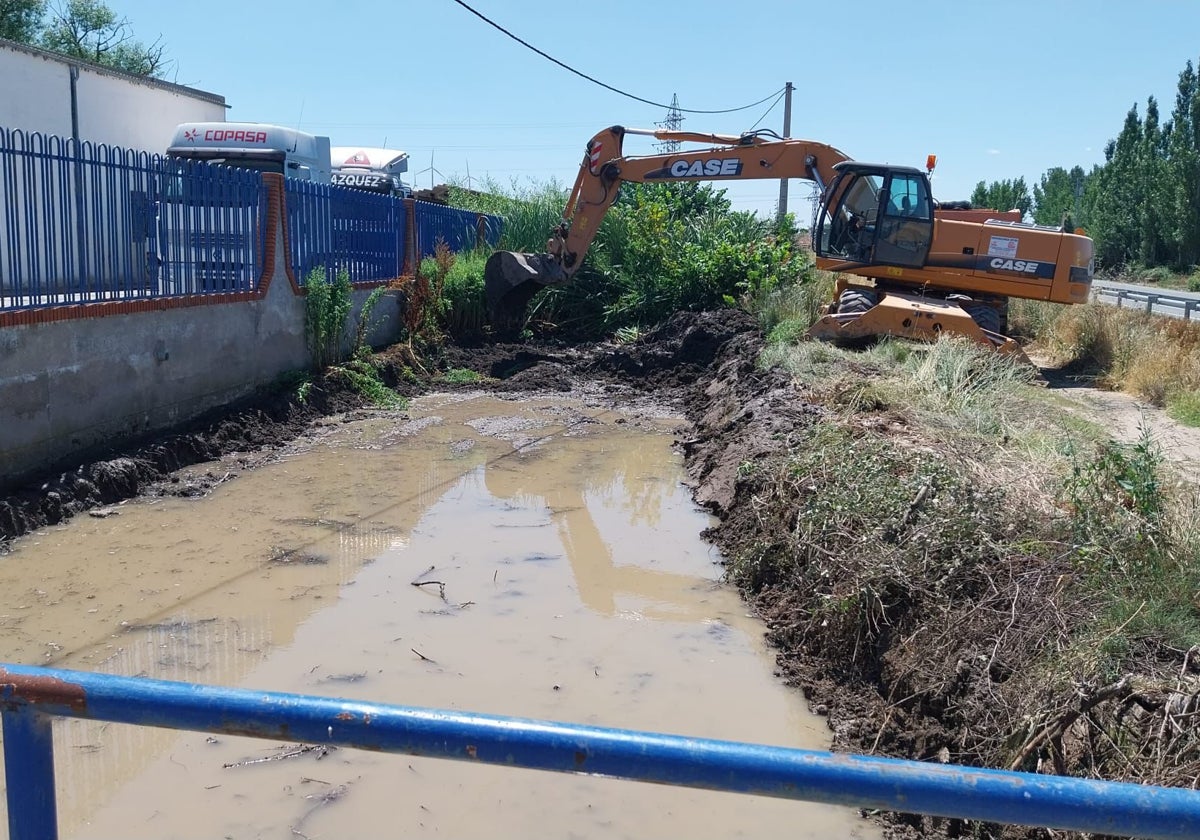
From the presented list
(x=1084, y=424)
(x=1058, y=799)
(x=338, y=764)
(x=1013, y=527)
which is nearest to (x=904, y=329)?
(x=1084, y=424)

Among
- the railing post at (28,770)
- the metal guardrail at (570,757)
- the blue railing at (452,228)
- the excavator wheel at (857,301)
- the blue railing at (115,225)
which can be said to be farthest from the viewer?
the blue railing at (452,228)

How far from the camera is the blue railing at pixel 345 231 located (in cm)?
1303

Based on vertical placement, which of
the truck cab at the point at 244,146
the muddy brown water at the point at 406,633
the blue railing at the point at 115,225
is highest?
the truck cab at the point at 244,146

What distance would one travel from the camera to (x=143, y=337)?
9500 mm

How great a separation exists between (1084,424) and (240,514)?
7.05m

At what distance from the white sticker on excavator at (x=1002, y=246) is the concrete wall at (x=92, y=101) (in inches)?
569

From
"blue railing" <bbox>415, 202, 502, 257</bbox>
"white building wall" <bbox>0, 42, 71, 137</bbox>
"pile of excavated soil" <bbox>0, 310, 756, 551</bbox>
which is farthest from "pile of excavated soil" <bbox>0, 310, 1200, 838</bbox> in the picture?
"white building wall" <bbox>0, 42, 71, 137</bbox>

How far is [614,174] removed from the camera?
16.5m

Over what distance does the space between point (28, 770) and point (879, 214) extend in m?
13.5

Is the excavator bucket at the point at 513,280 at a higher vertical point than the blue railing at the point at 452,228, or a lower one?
lower

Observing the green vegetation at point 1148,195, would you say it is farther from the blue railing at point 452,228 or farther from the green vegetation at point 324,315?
the green vegetation at point 324,315

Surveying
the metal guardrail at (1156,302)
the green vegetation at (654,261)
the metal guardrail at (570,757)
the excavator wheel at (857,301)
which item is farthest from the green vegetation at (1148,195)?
the metal guardrail at (570,757)

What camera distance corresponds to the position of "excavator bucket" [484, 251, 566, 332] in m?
16.9

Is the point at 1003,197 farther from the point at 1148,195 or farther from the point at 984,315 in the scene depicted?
the point at 984,315
